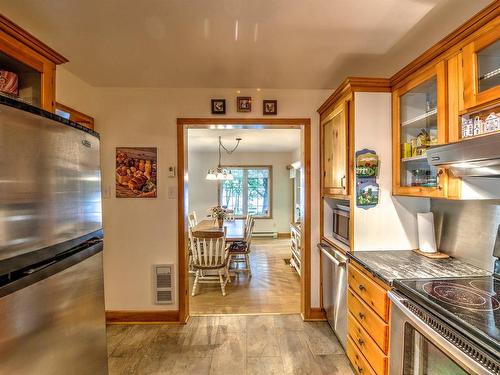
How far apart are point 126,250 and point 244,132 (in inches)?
106

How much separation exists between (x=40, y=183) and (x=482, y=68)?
2000 millimetres

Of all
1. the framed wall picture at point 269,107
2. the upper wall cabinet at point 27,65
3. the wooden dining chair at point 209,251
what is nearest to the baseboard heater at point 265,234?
the wooden dining chair at point 209,251

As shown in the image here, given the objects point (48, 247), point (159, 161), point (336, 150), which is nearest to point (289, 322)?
point (336, 150)

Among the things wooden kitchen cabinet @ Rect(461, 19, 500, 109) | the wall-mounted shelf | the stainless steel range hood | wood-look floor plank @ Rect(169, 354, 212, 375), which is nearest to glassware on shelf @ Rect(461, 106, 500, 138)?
wooden kitchen cabinet @ Rect(461, 19, 500, 109)

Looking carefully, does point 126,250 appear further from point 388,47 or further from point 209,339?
point 388,47

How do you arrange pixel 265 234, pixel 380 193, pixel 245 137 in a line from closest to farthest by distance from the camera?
pixel 380 193, pixel 245 137, pixel 265 234

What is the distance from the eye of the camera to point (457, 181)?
1.50 meters

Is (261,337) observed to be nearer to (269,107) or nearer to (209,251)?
(209,251)

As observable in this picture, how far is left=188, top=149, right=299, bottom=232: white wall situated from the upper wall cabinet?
5.73 m

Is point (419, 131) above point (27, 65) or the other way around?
the other way around

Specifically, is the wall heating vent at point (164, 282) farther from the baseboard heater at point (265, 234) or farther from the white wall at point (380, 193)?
the baseboard heater at point (265, 234)

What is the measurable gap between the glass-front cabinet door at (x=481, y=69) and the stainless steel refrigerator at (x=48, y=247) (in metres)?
1.85

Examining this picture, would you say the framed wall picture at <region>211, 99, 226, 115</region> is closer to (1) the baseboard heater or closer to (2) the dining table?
(2) the dining table

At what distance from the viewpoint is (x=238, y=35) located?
5.89ft
